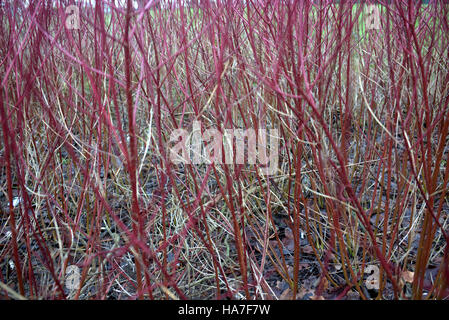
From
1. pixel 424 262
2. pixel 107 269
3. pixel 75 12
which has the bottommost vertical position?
pixel 107 269

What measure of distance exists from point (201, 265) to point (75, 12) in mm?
1181
